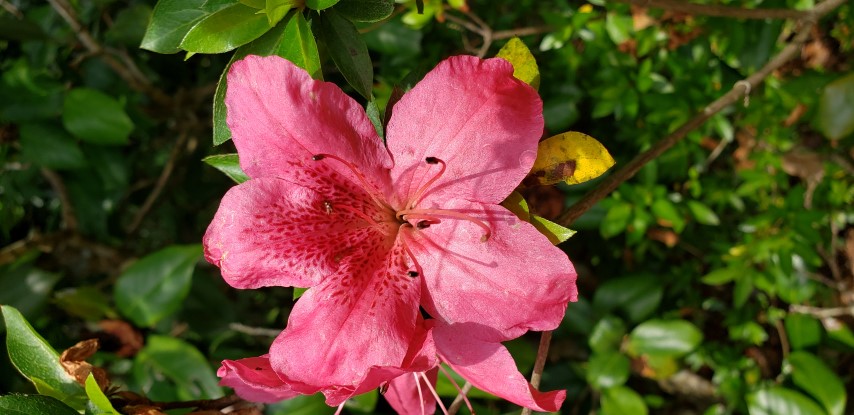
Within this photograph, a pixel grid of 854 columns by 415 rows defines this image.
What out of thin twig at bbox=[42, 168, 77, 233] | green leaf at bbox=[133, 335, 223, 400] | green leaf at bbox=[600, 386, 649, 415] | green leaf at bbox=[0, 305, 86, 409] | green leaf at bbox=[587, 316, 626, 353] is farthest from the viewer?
thin twig at bbox=[42, 168, 77, 233]

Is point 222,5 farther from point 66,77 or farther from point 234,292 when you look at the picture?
point 234,292

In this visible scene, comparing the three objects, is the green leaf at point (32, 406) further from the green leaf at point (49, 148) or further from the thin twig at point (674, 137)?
the green leaf at point (49, 148)

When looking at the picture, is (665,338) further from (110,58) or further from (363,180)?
(110,58)

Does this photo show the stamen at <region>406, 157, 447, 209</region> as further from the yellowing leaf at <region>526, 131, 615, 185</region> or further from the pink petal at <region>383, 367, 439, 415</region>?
the pink petal at <region>383, 367, 439, 415</region>

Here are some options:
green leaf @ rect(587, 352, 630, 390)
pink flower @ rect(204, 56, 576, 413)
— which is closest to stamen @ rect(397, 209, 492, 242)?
pink flower @ rect(204, 56, 576, 413)

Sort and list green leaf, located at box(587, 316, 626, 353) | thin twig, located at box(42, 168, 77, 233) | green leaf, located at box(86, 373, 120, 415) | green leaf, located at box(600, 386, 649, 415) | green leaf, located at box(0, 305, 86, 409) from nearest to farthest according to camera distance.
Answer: green leaf, located at box(86, 373, 120, 415), green leaf, located at box(0, 305, 86, 409), green leaf, located at box(600, 386, 649, 415), green leaf, located at box(587, 316, 626, 353), thin twig, located at box(42, 168, 77, 233)

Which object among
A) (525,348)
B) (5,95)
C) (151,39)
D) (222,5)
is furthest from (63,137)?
(525,348)
